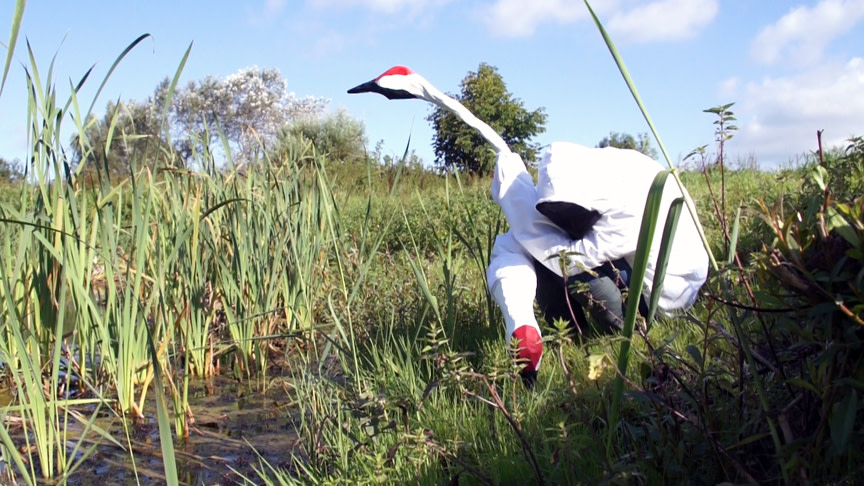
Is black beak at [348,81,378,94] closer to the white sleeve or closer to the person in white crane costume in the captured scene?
the person in white crane costume

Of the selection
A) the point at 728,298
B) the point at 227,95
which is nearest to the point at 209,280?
the point at 728,298

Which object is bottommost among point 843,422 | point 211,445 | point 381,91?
point 211,445

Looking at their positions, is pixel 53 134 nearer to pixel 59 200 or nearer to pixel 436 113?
pixel 59 200

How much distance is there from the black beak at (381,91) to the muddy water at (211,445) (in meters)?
1.20

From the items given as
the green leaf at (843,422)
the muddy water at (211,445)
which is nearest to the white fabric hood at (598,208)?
the muddy water at (211,445)

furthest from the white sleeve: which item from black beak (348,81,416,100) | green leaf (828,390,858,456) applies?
green leaf (828,390,858,456)

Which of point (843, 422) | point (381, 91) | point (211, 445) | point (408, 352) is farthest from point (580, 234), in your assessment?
point (843, 422)

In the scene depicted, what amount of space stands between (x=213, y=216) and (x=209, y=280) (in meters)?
0.34

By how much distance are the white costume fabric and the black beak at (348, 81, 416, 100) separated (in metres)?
0.44

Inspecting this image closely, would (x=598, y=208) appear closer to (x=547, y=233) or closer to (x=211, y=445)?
(x=547, y=233)

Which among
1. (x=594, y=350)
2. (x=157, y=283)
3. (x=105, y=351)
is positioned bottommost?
(x=594, y=350)

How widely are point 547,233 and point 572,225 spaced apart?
0.10m

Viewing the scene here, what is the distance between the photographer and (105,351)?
274cm

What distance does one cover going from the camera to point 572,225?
2.80 meters
